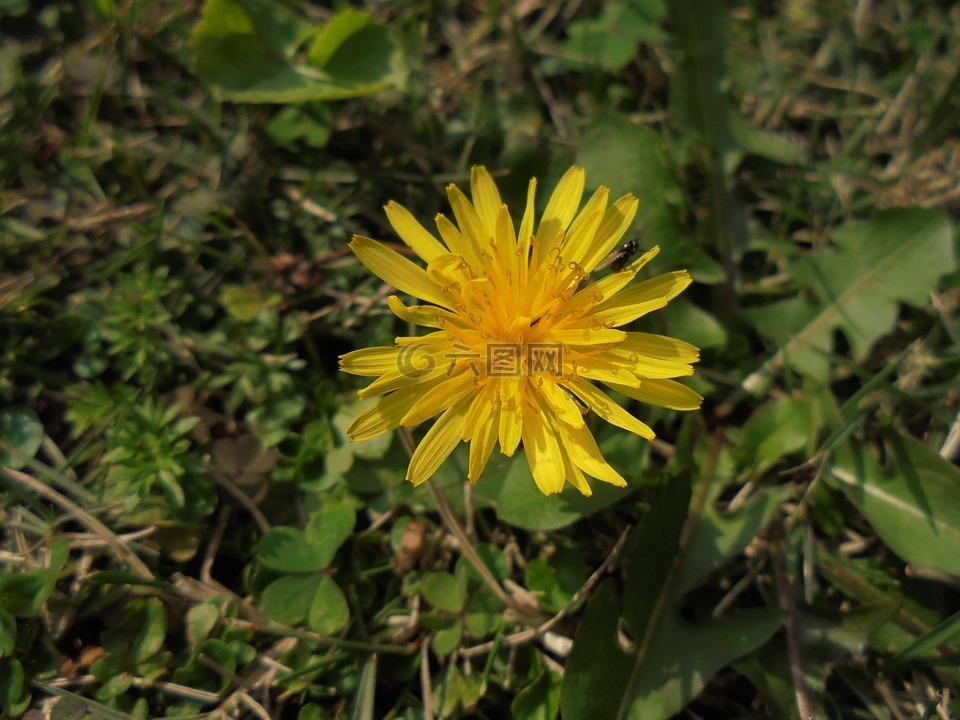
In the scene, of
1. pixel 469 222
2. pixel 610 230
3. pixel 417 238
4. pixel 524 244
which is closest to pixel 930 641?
pixel 610 230

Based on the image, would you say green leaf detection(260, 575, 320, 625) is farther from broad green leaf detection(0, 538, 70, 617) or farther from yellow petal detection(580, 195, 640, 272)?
yellow petal detection(580, 195, 640, 272)

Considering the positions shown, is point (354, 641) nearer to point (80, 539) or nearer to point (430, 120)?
point (80, 539)

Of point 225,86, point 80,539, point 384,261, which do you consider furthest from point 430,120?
point 80,539

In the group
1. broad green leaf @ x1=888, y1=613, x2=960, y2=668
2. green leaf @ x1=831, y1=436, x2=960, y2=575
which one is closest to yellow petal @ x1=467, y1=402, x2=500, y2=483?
green leaf @ x1=831, y1=436, x2=960, y2=575

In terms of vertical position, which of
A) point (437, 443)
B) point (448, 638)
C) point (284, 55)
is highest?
point (284, 55)

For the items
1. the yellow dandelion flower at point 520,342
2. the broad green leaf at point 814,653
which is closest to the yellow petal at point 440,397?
the yellow dandelion flower at point 520,342

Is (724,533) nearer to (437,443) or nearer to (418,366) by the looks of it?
(437,443)

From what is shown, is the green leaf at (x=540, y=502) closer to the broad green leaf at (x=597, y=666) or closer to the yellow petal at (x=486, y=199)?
the broad green leaf at (x=597, y=666)
